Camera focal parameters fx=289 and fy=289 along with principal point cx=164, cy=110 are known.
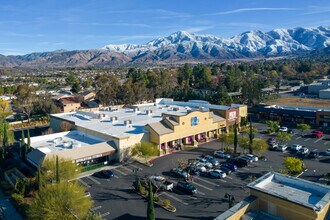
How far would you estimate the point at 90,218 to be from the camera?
64.8 feet

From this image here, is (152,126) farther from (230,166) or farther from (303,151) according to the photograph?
(303,151)

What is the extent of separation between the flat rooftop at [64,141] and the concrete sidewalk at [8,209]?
28.1ft

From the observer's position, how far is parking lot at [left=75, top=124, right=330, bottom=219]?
25.4m

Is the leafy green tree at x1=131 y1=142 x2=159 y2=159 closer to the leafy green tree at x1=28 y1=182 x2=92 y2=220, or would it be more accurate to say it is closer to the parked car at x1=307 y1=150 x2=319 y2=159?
the leafy green tree at x1=28 y1=182 x2=92 y2=220

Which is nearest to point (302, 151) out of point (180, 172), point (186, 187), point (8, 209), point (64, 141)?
point (180, 172)

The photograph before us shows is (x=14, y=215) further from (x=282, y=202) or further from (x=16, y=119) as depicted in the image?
(x=16, y=119)

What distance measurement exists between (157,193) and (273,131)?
103ft

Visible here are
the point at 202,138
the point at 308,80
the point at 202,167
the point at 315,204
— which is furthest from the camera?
the point at 308,80

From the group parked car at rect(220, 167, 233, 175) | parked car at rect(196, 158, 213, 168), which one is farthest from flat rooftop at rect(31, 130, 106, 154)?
parked car at rect(220, 167, 233, 175)

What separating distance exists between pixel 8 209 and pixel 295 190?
2495cm

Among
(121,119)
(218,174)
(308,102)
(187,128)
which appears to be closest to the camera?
(218,174)

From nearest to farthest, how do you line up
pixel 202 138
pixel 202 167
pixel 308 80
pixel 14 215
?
1. pixel 14 215
2. pixel 202 167
3. pixel 202 138
4. pixel 308 80

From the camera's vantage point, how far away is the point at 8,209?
88.7ft

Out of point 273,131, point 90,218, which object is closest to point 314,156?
point 273,131
